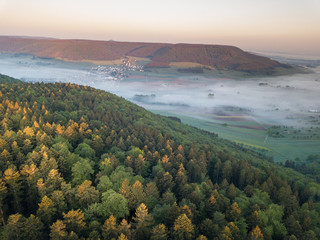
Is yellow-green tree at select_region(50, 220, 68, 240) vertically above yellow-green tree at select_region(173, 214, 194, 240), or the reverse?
yellow-green tree at select_region(50, 220, 68, 240)

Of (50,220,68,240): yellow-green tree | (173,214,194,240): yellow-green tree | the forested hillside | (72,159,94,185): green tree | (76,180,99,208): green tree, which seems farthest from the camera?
(72,159,94,185): green tree

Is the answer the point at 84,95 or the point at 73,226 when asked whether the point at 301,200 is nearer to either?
the point at 73,226

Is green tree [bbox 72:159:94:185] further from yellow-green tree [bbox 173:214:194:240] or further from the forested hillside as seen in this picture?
yellow-green tree [bbox 173:214:194:240]

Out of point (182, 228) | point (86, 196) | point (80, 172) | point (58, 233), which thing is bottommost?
point (182, 228)

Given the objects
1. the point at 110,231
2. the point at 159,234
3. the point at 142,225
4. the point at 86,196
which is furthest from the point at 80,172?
the point at 159,234

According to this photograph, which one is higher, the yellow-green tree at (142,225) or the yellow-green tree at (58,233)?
the yellow-green tree at (58,233)

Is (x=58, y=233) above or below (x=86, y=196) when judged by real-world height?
below

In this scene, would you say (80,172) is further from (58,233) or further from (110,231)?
(110,231)

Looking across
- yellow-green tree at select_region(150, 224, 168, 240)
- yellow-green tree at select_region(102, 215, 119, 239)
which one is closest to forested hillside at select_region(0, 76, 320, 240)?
yellow-green tree at select_region(150, 224, 168, 240)

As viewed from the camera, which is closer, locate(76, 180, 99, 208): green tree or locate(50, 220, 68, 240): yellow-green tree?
locate(50, 220, 68, 240): yellow-green tree

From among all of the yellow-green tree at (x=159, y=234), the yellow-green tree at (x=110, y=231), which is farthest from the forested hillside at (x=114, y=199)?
the yellow-green tree at (x=110, y=231)

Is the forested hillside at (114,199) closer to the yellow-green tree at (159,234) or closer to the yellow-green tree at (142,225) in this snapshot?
the yellow-green tree at (159,234)
